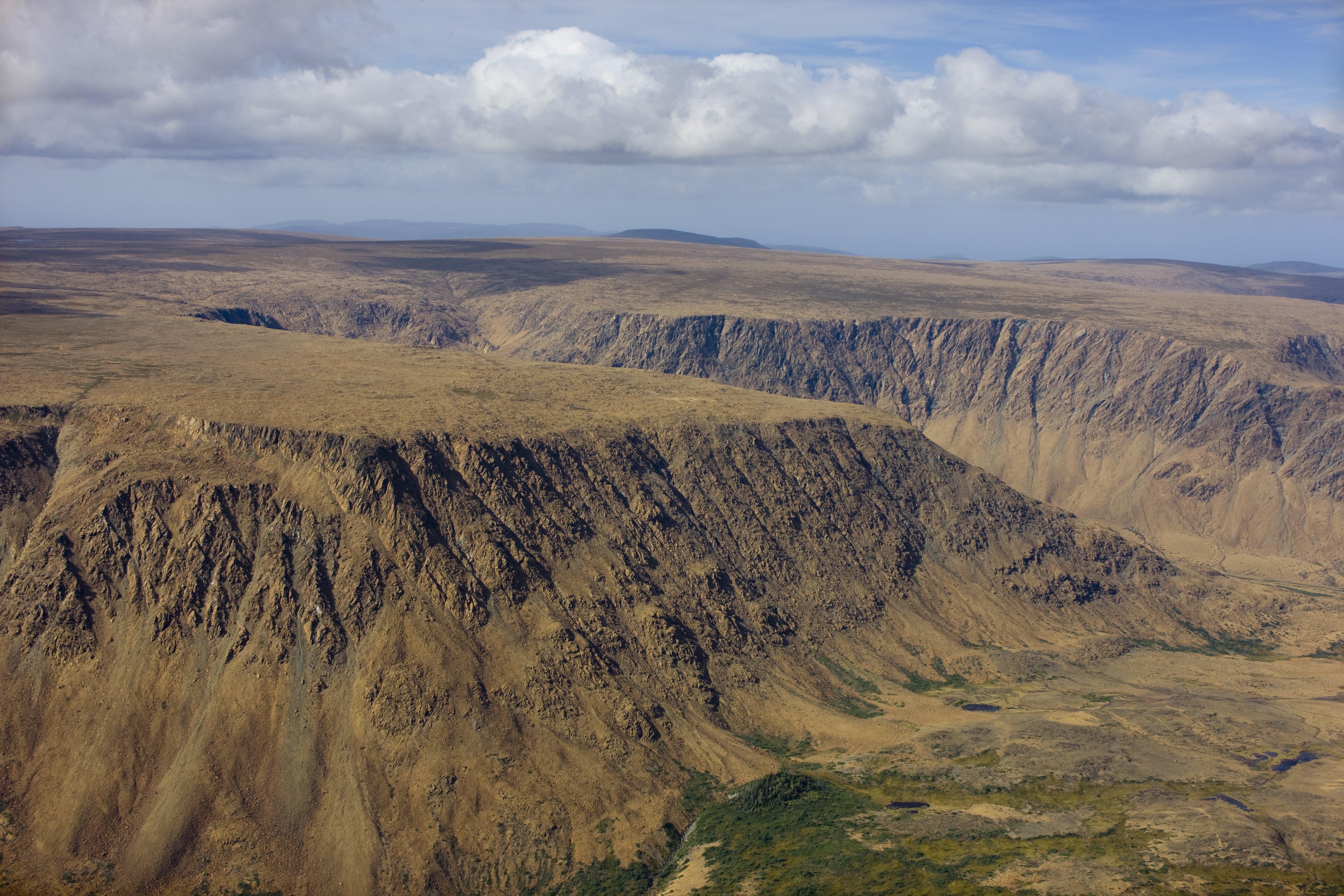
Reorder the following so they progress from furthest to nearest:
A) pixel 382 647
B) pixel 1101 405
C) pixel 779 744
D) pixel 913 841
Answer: pixel 1101 405
pixel 779 744
pixel 382 647
pixel 913 841

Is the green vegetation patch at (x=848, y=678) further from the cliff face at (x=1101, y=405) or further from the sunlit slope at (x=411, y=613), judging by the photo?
the cliff face at (x=1101, y=405)

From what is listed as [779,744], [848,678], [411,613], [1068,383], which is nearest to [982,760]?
[779,744]

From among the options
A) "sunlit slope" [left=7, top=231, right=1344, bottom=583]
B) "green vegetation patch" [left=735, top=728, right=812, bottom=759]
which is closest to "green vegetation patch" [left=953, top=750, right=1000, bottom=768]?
"green vegetation patch" [left=735, top=728, right=812, bottom=759]

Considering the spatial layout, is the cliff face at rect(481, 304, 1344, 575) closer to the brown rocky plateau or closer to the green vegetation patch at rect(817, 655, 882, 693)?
the brown rocky plateau

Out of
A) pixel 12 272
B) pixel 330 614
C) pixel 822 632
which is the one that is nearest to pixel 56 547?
pixel 330 614

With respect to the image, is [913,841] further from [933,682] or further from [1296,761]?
[1296,761]

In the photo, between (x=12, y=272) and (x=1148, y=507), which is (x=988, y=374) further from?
(x=12, y=272)
